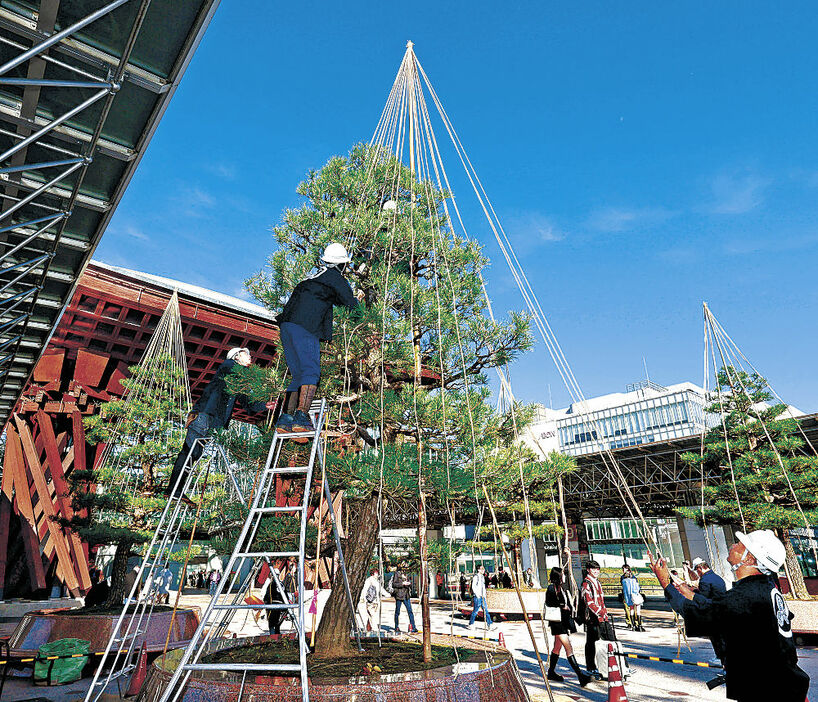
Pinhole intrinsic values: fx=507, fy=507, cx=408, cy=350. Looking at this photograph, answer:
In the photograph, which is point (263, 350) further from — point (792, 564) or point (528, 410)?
point (792, 564)

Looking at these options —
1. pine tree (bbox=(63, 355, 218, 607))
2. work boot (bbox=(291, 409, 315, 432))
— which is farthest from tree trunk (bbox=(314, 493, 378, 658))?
pine tree (bbox=(63, 355, 218, 607))

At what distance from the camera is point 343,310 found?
593 cm

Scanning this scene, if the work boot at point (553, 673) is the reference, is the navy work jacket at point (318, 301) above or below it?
above

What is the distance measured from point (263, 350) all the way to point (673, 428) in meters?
39.5

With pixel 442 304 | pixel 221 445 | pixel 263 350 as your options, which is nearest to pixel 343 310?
pixel 442 304

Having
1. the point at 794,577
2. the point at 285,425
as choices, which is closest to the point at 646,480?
the point at 794,577

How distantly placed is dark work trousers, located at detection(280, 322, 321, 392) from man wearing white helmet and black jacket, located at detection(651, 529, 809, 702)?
2.82m

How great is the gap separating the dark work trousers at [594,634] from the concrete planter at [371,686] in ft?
7.88

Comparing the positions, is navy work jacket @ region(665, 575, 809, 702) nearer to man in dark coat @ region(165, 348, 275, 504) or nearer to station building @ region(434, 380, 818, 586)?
station building @ region(434, 380, 818, 586)

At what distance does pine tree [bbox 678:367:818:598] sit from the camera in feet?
34.7

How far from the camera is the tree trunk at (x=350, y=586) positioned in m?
4.94

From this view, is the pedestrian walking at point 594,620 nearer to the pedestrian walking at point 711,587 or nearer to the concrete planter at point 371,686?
the pedestrian walking at point 711,587

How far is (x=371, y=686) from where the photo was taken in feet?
11.0

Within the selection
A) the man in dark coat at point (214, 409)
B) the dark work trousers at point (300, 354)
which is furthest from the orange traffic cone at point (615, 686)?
the man in dark coat at point (214, 409)
